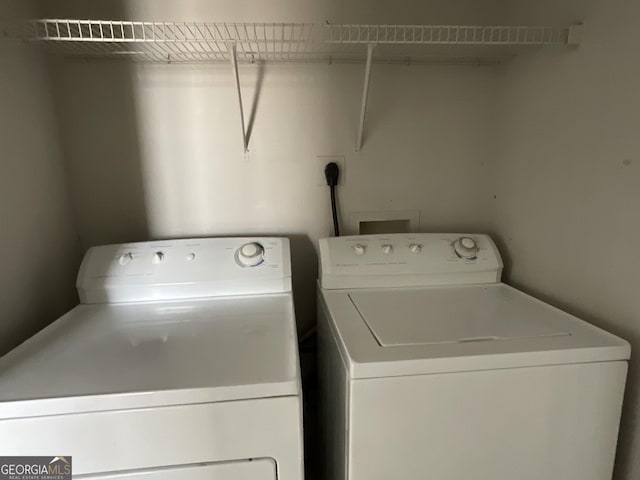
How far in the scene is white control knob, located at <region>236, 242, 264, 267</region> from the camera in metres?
1.31

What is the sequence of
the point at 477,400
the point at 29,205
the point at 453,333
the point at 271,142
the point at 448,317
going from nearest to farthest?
the point at 477,400 → the point at 453,333 → the point at 448,317 → the point at 29,205 → the point at 271,142

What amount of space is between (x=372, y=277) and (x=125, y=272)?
33.0 inches

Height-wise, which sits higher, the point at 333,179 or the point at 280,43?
the point at 280,43

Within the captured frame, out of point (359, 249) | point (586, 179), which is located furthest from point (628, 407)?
point (359, 249)

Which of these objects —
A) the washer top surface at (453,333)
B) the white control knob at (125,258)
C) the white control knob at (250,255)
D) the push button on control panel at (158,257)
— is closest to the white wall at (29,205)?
the white control knob at (125,258)

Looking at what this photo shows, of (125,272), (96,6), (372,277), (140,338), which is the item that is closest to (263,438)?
(140,338)

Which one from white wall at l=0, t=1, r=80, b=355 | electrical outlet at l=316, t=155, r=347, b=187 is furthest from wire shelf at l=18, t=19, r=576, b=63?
electrical outlet at l=316, t=155, r=347, b=187

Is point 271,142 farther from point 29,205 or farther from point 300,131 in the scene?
point 29,205

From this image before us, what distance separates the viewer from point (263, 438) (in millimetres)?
769

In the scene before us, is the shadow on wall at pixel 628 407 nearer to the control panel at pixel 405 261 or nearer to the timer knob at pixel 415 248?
the control panel at pixel 405 261

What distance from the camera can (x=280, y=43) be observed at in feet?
4.58

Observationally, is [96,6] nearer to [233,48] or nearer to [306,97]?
[233,48]

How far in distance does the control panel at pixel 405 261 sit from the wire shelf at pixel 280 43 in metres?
0.70

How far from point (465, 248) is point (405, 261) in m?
0.24
